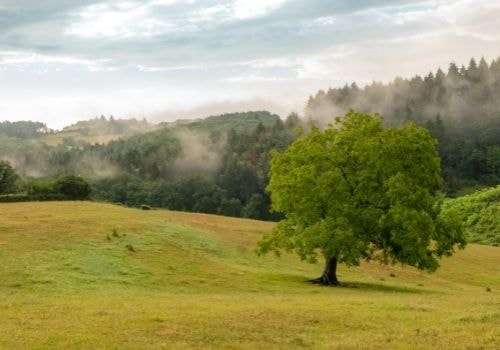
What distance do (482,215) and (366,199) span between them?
91204 millimetres

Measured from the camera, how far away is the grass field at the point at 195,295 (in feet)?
81.8

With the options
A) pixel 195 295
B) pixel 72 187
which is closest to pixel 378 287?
pixel 195 295

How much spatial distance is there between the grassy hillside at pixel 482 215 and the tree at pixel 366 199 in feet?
245

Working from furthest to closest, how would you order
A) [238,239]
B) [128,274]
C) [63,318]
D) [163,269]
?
1. [238,239]
2. [163,269]
3. [128,274]
4. [63,318]

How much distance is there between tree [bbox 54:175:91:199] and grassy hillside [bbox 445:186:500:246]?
72.9 m

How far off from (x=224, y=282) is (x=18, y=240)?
20.0 meters

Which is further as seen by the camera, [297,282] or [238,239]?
[238,239]

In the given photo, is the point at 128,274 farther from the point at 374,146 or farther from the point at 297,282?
the point at 374,146

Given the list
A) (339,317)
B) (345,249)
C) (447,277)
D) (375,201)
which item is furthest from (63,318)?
(447,277)

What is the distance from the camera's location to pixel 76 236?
59.3 meters

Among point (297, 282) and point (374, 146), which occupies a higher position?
point (374, 146)

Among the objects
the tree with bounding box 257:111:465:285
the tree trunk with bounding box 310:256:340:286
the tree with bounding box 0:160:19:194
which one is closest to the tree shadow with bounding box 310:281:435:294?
the tree trunk with bounding box 310:256:340:286

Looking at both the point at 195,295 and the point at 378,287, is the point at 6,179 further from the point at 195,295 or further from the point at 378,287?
the point at 195,295

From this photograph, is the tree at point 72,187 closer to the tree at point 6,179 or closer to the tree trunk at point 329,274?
the tree at point 6,179
